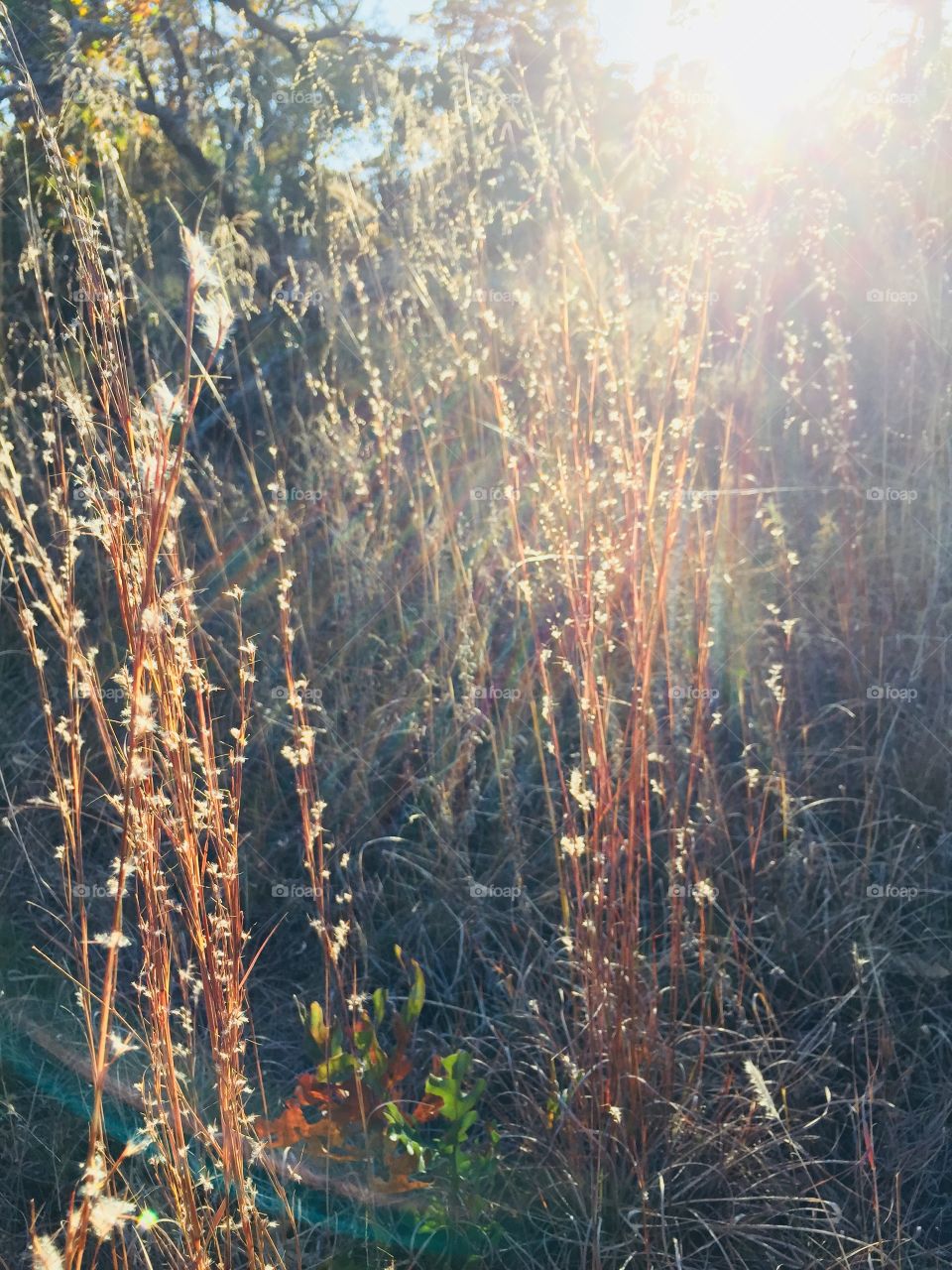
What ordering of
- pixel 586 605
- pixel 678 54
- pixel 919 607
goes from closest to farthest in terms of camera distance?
1. pixel 586 605
2. pixel 919 607
3. pixel 678 54

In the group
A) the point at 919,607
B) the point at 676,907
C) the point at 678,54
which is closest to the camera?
the point at 676,907

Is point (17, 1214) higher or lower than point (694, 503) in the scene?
lower

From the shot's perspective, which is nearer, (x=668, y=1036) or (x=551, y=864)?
(x=668, y=1036)

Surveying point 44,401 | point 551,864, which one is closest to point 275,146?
point 44,401

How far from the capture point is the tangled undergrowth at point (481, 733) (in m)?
1.34

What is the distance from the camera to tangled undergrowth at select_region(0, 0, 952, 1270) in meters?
1.34

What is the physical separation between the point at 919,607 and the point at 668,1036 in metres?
1.23

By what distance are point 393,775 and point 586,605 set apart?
0.85 m

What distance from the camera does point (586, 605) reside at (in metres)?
1.53

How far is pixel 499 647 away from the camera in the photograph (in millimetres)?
2482

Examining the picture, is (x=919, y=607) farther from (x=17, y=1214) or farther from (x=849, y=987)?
(x=17, y=1214)

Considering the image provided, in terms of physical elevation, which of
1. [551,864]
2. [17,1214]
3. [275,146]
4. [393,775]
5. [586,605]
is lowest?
[17,1214]

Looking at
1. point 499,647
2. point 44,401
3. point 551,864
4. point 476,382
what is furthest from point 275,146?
point 551,864

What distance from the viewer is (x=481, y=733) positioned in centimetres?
214
